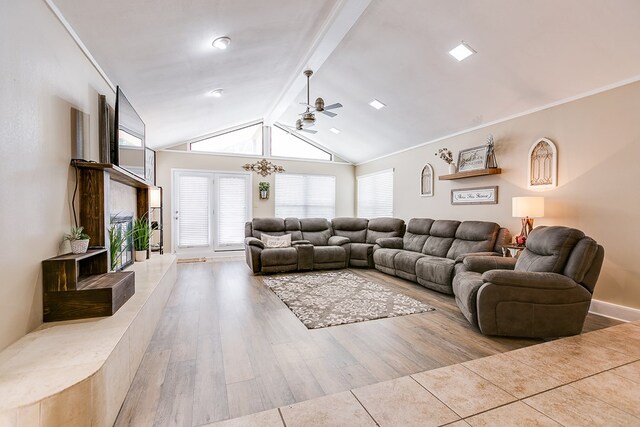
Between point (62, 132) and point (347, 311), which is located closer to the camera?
point (62, 132)

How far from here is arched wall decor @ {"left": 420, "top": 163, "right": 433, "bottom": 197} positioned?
5.82m

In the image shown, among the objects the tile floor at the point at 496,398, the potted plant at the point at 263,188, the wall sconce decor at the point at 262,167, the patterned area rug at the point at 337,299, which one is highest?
the wall sconce decor at the point at 262,167

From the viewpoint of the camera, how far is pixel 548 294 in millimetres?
2646

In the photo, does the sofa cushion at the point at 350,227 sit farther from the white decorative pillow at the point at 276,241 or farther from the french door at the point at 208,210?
the french door at the point at 208,210

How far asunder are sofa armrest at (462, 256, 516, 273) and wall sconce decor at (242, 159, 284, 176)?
209 inches

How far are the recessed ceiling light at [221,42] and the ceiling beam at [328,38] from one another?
112 cm

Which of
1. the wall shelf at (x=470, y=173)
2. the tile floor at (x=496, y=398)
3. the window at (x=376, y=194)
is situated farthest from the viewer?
the window at (x=376, y=194)

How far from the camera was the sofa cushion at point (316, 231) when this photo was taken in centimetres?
637

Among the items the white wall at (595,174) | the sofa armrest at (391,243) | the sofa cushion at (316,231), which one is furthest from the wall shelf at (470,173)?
the sofa cushion at (316,231)

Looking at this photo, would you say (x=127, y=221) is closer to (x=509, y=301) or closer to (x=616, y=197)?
(x=509, y=301)

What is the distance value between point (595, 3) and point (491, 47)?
2.90ft

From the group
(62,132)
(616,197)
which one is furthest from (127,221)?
(616,197)

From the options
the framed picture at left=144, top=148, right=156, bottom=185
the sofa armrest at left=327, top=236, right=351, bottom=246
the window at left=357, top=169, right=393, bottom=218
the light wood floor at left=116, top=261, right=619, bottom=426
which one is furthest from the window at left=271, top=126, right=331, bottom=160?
the light wood floor at left=116, top=261, right=619, bottom=426

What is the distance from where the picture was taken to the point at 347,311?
3.41 metres
